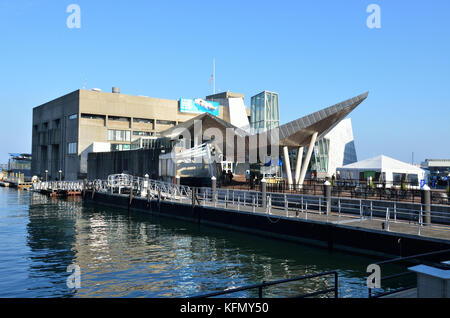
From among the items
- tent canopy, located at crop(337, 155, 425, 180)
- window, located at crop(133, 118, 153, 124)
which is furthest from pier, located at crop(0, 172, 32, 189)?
tent canopy, located at crop(337, 155, 425, 180)

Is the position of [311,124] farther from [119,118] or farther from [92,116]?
[92,116]

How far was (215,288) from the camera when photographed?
13.5m

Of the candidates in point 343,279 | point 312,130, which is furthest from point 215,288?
point 312,130

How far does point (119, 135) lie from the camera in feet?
246

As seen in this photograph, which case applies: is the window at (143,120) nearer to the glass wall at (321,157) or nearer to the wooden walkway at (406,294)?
the glass wall at (321,157)

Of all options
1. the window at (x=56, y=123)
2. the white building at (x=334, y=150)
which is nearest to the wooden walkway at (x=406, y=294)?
the white building at (x=334, y=150)

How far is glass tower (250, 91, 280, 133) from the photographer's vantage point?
57.9m

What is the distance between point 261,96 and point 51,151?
5058 cm

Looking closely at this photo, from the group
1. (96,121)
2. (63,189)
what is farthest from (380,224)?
(96,121)

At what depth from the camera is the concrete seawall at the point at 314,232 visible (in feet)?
52.5

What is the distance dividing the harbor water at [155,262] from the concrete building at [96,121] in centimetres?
4558
